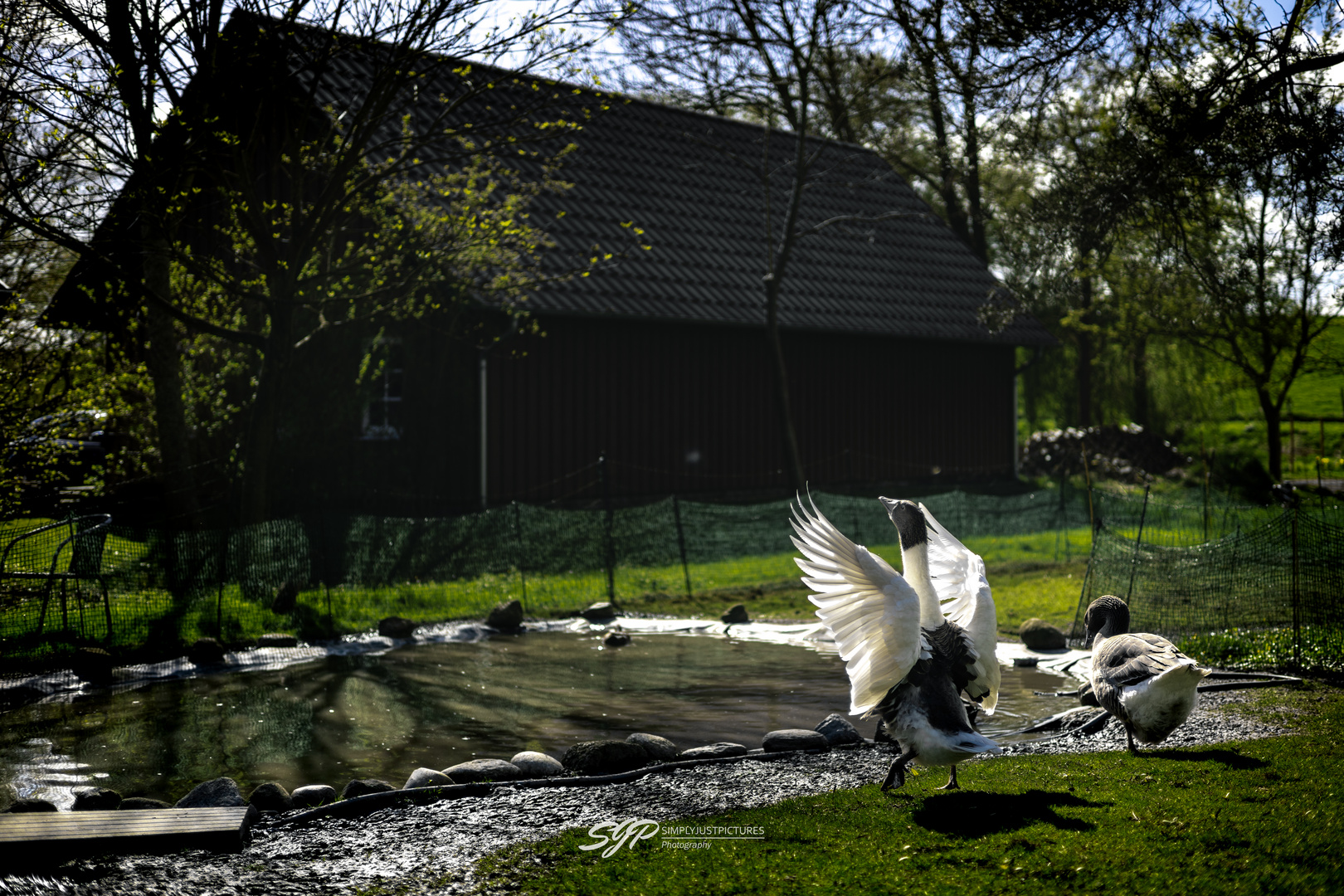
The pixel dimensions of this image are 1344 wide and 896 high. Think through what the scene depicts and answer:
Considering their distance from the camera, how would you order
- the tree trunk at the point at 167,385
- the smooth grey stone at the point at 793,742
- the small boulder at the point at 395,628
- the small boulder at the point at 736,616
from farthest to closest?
the tree trunk at the point at 167,385 < the small boulder at the point at 736,616 < the small boulder at the point at 395,628 < the smooth grey stone at the point at 793,742

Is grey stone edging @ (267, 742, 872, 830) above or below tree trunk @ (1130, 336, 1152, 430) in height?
below

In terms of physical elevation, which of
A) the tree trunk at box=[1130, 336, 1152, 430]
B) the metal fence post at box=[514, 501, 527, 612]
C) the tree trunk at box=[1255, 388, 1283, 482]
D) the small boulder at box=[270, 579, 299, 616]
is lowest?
the small boulder at box=[270, 579, 299, 616]

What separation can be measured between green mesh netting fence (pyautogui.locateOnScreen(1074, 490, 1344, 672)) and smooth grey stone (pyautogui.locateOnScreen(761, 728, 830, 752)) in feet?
14.6

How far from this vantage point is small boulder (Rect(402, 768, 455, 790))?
21.9ft

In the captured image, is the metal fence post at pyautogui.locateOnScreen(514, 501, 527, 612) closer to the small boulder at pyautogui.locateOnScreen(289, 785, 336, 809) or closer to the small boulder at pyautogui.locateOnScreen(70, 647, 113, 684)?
the small boulder at pyautogui.locateOnScreen(70, 647, 113, 684)

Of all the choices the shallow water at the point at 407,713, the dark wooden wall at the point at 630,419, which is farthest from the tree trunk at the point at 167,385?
the shallow water at the point at 407,713

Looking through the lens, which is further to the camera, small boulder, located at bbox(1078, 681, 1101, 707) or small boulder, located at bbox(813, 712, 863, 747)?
small boulder, located at bbox(1078, 681, 1101, 707)

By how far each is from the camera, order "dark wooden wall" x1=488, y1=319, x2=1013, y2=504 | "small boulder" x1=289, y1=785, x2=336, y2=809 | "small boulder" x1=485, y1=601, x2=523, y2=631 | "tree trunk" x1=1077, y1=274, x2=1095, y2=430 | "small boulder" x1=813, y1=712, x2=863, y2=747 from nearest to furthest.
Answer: "small boulder" x1=289, y1=785, x2=336, y2=809
"small boulder" x1=813, y1=712, x2=863, y2=747
"small boulder" x1=485, y1=601, x2=523, y2=631
"dark wooden wall" x1=488, y1=319, x2=1013, y2=504
"tree trunk" x1=1077, y1=274, x2=1095, y2=430

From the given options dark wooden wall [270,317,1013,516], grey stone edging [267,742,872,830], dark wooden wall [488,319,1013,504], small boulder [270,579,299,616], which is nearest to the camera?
grey stone edging [267,742,872,830]

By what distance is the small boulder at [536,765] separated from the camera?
7.00m

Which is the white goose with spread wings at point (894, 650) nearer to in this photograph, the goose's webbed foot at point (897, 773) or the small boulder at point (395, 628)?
the goose's webbed foot at point (897, 773)

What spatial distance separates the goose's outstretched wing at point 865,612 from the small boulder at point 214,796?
338 centimetres

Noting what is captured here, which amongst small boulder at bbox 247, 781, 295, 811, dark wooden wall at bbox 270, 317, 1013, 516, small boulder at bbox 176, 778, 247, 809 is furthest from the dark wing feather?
dark wooden wall at bbox 270, 317, 1013, 516

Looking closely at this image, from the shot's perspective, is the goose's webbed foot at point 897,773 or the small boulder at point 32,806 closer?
the small boulder at point 32,806
